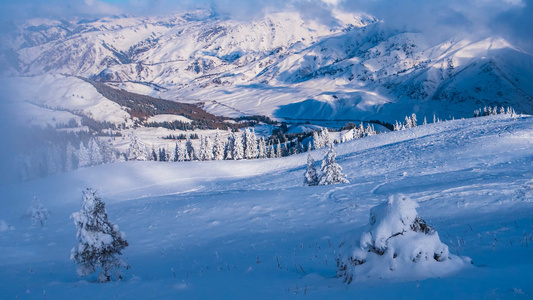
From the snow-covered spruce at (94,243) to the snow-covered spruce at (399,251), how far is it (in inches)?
302

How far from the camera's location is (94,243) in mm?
10461

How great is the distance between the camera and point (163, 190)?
47.0 m

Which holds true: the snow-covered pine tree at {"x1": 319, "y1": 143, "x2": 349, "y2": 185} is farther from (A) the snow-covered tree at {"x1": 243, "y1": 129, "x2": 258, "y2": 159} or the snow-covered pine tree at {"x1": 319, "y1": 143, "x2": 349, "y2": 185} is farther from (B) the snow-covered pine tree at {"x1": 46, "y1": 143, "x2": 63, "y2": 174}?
(B) the snow-covered pine tree at {"x1": 46, "y1": 143, "x2": 63, "y2": 174}

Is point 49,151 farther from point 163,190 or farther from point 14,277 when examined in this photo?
point 14,277

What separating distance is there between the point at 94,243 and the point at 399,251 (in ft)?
29.4

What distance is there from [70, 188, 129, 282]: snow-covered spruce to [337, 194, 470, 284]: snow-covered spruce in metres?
7.67

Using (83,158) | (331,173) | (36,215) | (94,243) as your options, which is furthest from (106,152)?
(94,243)

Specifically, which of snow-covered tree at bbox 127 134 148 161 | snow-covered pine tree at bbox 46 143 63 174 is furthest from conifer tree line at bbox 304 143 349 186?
snow-covered pine tree at bbox 46 143 63 174

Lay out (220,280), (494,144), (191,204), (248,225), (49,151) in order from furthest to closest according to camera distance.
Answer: (49,151) → (494,144) → (191,204) → (248,225) → (220,280)

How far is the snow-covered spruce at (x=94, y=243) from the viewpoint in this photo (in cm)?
1052

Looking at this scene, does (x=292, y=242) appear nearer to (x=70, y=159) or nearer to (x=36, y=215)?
(x=36, y=215)

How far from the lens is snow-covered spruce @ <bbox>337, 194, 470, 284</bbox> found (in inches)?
242

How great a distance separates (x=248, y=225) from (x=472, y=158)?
2379 centimetres

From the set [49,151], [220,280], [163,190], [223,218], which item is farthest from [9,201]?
[49,151]
